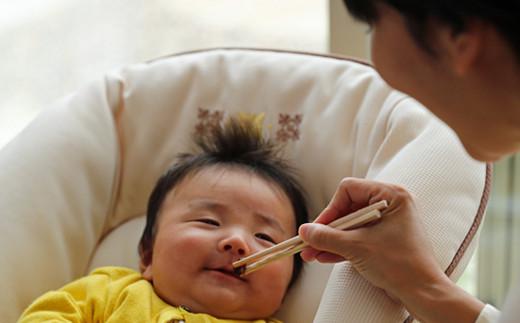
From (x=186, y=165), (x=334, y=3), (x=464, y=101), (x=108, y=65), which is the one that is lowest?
(x=108, y=65)

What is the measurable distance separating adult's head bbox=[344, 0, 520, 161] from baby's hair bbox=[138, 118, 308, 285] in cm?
59

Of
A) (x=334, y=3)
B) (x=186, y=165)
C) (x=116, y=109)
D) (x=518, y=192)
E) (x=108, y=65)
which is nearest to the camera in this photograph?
(x=186, y=165)

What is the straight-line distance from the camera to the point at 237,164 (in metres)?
1.44

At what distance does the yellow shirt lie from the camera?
1.26 metres

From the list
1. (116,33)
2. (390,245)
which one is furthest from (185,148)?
(116,33)

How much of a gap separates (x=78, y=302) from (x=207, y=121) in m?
0.43

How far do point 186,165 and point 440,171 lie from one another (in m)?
0.43

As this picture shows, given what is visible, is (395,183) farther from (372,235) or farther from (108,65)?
(108,65)

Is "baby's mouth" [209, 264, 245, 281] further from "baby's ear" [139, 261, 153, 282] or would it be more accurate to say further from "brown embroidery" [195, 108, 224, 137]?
"brown embroidery" [195, 108, 224, 137]

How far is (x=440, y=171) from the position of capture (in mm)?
1255

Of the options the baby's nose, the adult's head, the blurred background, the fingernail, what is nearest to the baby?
the baby's nose

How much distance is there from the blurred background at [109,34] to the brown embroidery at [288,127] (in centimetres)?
105

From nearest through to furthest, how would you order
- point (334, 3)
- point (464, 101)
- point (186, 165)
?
1. point (464, 101)
2. point (186, 165)
3. point (334, 3)

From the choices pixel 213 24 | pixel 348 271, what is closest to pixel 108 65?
pixel 213 24
